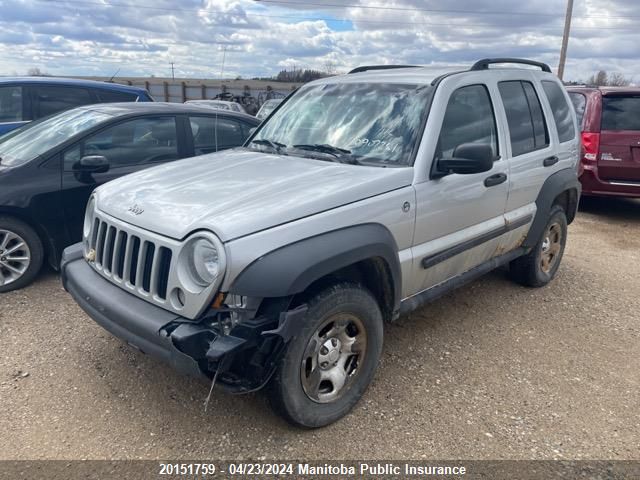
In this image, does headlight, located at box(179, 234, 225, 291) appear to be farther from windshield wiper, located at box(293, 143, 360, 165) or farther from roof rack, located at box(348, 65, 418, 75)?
roof rack, located at box(348, 65, 418, 75)

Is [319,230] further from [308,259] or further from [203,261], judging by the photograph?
[203,261]

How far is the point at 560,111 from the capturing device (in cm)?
494

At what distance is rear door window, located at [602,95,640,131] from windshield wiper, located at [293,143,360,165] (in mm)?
5744

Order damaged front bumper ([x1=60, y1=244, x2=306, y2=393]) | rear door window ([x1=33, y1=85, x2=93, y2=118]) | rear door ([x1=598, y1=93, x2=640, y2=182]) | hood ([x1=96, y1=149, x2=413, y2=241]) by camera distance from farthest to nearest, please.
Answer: rear door ([x1=598, y1=93, x2=640, y2=182])
rear door window ([x1=33, y1=85, x2=93, y2=118])
hood ([x1=96, y1=149, x2=413, y2=241])
damaged front bumper ([x1=60, y1=244, x2=306, y2=393])

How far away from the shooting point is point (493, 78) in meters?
4.10

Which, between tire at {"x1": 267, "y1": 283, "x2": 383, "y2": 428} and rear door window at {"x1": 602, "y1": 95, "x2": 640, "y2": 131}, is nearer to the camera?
tire at {"x1": 267, "y1": 283, "x2": 383, "y2": 428}

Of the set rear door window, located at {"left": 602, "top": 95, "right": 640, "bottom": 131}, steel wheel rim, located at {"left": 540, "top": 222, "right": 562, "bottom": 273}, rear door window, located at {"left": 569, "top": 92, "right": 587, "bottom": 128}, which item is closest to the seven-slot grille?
steel wheel rim, located at {"left": 540, "top": 222, "right": 562, "bottom": 273}

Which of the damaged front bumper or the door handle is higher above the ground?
the door handle

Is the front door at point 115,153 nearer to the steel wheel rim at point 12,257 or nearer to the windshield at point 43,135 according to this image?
the windshield at point 43,135

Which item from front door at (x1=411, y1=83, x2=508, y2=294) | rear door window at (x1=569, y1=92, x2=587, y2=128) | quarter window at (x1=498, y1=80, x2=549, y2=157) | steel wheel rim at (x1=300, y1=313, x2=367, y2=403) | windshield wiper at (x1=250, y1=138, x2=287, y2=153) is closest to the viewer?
steel wheel rim at (x1=300, y1=313, x2=367, y2=403)

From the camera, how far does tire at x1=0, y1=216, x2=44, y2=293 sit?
443 centimetres

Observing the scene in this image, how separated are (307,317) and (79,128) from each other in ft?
11.5

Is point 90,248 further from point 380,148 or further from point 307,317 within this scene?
point 380,148

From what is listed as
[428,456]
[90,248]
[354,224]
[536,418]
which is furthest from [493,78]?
[90,248]
